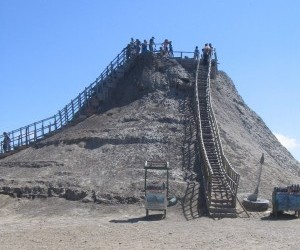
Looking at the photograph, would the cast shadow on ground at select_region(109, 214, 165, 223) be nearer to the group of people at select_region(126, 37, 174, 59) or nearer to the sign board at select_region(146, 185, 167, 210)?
the sign board at select_region(146, 185, 167, 210)

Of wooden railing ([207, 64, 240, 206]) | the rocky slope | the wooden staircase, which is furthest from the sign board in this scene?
wooden railing ([207, 64, 240, 206])

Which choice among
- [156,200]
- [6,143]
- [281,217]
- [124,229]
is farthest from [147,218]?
[6,143]

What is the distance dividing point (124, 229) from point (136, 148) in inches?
476

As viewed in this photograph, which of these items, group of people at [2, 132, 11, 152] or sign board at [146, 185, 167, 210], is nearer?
sign board at [146, 185, 167, 210]

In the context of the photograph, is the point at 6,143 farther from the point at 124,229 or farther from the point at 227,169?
the point at 124,229

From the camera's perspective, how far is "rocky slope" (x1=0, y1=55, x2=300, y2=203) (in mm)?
30547

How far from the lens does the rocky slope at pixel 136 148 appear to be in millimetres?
30547

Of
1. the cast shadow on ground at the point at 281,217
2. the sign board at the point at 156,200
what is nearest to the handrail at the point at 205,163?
the sign board at the point at 156,200

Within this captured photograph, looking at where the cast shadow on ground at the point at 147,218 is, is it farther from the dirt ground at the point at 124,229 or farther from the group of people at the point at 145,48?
the group of people at the point at 145,48

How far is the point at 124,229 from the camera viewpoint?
22.1 meters

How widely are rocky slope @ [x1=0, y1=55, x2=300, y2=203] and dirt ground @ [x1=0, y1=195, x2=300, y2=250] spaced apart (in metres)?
1.40

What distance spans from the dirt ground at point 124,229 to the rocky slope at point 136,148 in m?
1.40

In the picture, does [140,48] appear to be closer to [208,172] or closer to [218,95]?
[218,95]

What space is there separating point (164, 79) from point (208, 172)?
15.1 meters
